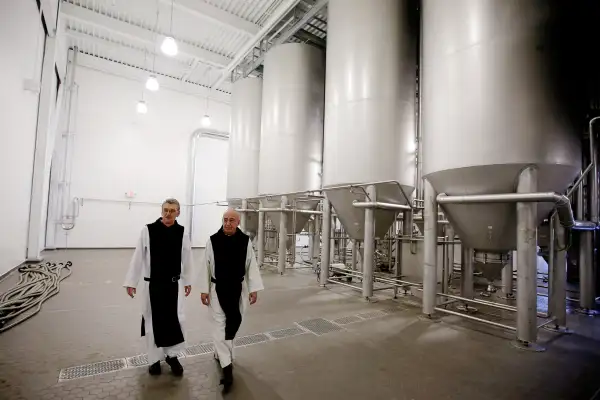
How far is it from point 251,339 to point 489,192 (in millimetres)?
2589

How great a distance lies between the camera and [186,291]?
7.23 feet

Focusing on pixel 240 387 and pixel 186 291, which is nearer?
pixel 240 387

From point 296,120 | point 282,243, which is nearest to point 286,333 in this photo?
point 282,243

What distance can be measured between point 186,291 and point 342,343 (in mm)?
1371

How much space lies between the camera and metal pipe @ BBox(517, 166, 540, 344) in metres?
2.74

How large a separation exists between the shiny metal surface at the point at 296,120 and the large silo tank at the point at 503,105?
3.20m

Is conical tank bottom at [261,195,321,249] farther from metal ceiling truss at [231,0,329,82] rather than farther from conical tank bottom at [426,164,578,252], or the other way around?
metal ceiling truss at [231,0,329,82]

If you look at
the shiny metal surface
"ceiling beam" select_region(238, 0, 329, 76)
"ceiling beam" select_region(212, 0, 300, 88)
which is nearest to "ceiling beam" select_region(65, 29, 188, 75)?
"ceiling beam" select_region(212, 0, 300, 88)

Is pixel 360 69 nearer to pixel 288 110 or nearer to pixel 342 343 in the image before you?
pixel 288 110

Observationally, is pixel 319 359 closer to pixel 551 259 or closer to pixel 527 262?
pixel 527 262

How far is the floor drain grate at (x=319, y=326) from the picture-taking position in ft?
9.80

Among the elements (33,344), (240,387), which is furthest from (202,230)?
(240,387)

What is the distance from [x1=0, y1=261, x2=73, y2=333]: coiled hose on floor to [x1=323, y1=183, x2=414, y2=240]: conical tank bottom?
3.80 metres

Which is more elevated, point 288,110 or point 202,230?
point 288,110
